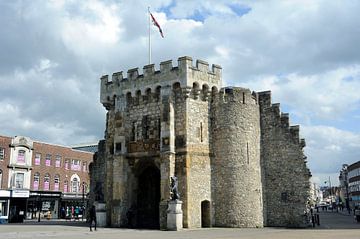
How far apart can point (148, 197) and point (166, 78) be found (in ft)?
29.4

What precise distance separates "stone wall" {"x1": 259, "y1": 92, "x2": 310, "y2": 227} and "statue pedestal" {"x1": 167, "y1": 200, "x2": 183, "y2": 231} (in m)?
7.43

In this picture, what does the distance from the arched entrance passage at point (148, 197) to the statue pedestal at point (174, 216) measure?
4.47m

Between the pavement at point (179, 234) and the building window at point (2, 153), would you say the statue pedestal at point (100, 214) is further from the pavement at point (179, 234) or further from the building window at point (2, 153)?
the building window at point (2, 153)

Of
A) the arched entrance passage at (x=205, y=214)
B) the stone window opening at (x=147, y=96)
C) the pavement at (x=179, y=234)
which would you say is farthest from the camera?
the stone window opening at (x=147, y=96)

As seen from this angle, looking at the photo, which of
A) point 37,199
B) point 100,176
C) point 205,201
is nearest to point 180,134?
point 205,201

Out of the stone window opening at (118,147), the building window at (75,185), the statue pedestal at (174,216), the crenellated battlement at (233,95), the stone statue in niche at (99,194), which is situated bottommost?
the statue pedestal at (174,216)

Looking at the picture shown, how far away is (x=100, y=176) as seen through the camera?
3525cm

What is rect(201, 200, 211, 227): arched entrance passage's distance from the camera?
27500mm

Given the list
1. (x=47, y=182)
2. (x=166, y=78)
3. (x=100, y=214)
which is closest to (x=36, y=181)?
(x=47, y=182)

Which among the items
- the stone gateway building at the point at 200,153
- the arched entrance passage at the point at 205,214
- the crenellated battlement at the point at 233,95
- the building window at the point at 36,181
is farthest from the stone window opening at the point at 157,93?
the building window at the point at 36,181

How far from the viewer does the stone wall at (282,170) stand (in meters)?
28.7

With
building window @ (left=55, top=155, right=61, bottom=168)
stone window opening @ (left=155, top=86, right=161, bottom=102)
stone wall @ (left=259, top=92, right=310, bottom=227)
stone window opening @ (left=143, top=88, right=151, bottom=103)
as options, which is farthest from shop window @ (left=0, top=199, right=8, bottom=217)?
stone wall @ (left=259, top=92, right=310, bottom=227)

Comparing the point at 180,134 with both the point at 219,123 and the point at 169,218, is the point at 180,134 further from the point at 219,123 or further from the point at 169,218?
the point at 169,218

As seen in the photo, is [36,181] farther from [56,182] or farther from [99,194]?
[99,194]
